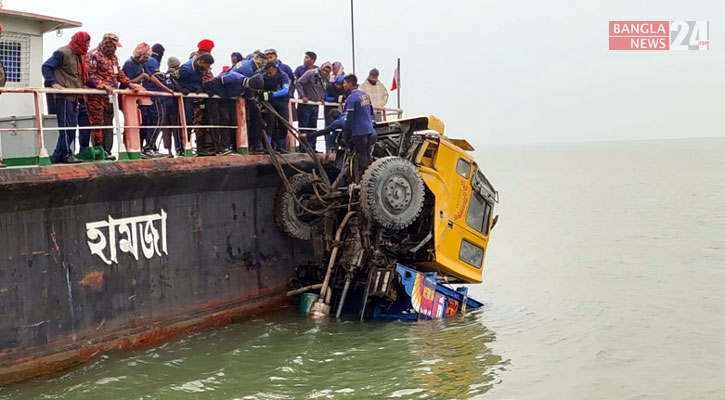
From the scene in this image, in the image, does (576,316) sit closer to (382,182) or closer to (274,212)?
(382,182)

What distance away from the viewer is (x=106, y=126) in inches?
343

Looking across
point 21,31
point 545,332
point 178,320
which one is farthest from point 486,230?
point 21,31

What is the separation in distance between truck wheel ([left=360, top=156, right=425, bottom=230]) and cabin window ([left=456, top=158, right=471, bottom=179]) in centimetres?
108

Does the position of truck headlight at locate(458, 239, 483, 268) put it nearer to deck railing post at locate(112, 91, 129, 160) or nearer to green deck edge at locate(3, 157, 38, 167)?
deck railing post at locate(112, 91, 129, 160)

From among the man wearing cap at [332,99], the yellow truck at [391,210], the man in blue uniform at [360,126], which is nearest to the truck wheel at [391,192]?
the yellow truck at [391,210]

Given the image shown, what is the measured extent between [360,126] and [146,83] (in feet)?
9.43

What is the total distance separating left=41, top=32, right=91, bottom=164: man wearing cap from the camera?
8531 millimetres

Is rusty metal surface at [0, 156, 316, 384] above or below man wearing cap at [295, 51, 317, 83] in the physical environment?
below

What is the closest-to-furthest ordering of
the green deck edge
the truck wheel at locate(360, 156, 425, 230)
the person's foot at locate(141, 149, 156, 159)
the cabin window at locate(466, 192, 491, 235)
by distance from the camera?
the green deck edge → the person's foot at locate(141, 149, 156, 159) → the truck wheel at locate(360, 156, 425, 230) → the cabin window at locate(466, 192, 491, 235)

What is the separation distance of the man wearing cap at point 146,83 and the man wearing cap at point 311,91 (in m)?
2.66

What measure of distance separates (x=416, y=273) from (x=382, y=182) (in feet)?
4.42

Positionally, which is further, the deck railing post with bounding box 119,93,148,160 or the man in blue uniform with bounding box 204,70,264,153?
the man in blue uniform with bounding box 204,70,264,153

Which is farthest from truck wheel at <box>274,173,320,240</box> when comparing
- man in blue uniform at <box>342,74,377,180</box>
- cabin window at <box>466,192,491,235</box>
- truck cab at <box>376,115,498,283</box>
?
cabin window at <box>466,192,491,235</box>

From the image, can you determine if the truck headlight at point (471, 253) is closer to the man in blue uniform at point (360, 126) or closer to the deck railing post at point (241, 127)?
the man in blue uniform at point (360, 126)
